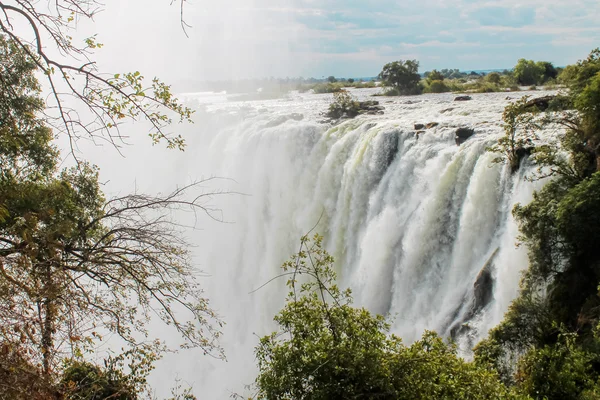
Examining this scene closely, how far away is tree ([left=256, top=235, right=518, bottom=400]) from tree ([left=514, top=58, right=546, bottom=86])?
40676mm

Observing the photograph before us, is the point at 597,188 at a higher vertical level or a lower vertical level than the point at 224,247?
higher

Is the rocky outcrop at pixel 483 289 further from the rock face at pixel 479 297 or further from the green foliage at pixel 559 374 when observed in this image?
the green foliage at pixel 559 374

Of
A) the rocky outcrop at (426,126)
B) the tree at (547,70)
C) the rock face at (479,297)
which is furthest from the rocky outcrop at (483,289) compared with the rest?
the tree at (547,70)

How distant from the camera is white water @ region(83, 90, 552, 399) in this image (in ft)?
39.9

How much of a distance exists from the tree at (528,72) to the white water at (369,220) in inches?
822

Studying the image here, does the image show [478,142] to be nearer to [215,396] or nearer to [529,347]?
[529,347]

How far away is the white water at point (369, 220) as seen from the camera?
12.1m

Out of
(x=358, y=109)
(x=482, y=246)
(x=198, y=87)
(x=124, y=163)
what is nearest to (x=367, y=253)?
(x=482, y=246)

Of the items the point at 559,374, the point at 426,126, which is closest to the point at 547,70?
the point at 426,126

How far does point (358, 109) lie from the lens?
25.7 metres

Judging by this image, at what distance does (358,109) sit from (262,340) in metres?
21.1

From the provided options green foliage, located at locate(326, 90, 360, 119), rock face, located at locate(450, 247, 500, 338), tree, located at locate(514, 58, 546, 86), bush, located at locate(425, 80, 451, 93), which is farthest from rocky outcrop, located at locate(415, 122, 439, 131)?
tree, located at locate(514, 58, 546, 86)

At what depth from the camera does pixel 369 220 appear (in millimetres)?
16516

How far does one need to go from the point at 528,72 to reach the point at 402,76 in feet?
37.0
